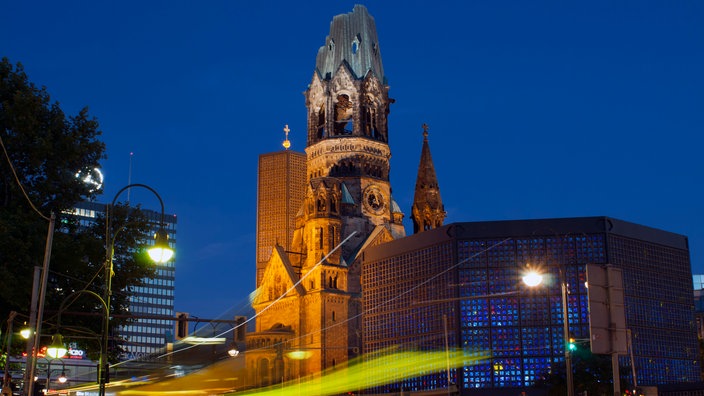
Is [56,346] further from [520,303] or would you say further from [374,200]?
[374,200]

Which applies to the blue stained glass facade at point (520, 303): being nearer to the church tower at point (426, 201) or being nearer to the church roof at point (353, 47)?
the church tower at point (426, 201)

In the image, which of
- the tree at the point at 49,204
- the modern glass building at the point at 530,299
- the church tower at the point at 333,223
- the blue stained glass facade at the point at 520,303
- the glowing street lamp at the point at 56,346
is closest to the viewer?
the glowing street lamp at the point at 56,346

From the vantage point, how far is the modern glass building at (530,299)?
2699 inches

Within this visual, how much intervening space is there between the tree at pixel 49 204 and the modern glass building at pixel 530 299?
32.5 meters

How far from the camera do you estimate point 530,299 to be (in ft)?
229

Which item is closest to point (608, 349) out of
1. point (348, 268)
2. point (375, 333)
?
point (375, 333)

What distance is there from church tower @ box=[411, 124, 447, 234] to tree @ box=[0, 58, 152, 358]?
55.3m

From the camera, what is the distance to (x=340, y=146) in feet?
303

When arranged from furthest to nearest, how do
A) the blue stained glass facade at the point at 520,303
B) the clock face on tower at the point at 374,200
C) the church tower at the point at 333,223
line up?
the clock face on tower at the point at 374,200, the church tower at the point at 333,223, the blue stained glass facade at the point at 520,303

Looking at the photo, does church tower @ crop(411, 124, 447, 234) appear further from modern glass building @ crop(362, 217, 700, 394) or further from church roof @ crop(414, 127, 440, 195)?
modern glass building @ crop(362, 217, 700, 394)

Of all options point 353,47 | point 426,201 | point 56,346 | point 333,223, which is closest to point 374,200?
point 426,201

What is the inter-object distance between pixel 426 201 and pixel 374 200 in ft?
17.8

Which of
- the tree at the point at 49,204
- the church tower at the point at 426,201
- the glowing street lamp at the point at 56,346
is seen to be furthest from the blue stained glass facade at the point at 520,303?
the glowing street lamp at the point at 56,346

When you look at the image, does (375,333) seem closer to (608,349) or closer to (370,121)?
(370,121)
